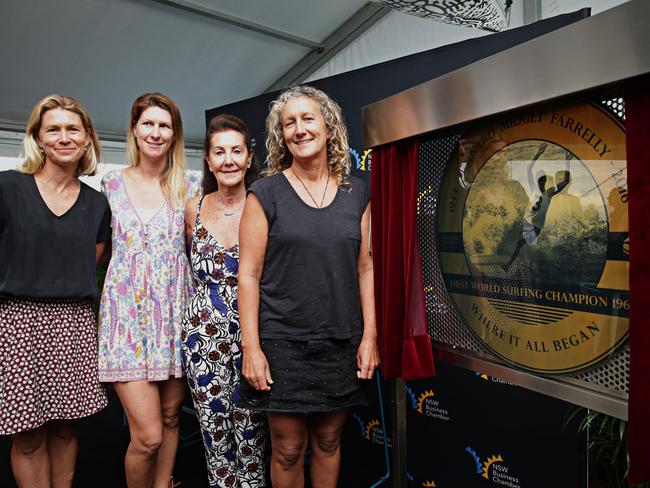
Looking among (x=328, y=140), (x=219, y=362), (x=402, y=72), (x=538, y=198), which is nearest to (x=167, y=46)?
(x=402, y=72)

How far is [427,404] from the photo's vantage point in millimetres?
2158

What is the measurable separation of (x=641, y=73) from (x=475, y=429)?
5.38ft

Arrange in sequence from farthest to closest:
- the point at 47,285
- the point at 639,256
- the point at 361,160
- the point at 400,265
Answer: the point at 361,160, the point at 47,285, the point at 400,265, the point at 639,256

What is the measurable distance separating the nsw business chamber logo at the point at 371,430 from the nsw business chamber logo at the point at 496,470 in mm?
461

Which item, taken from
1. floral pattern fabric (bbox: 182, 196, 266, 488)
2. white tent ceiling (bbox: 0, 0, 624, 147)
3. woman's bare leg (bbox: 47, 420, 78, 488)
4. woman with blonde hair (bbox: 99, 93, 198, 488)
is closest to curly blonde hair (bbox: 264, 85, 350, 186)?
floral pattern fabric (bbox: 182, 196, 266, 488)

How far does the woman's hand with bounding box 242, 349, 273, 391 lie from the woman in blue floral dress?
0.27 m

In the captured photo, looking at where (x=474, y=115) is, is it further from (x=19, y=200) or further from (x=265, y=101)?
(x=265, y=101)

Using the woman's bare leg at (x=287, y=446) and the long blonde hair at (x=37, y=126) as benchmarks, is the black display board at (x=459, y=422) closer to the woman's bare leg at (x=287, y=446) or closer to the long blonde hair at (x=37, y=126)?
the woman's bare leg at (x=287, y=446)

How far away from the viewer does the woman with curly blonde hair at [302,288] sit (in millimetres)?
1436

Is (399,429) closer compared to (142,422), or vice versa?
(399,429)

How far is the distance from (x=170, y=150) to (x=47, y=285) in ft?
2.11

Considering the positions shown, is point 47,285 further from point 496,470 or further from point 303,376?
point 496,470

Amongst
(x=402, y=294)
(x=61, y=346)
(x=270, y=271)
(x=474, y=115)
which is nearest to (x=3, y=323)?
(x=61, y=346)

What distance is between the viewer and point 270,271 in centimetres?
146
